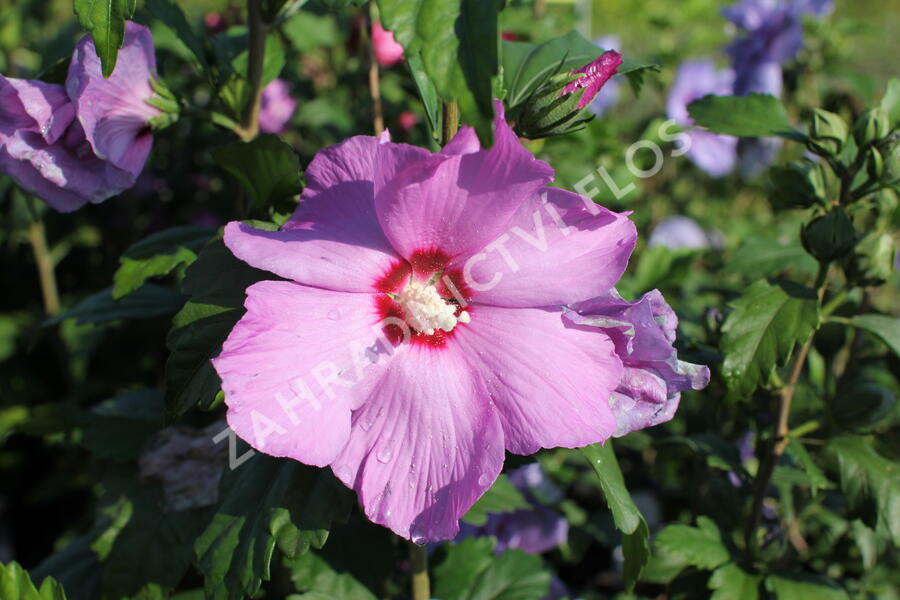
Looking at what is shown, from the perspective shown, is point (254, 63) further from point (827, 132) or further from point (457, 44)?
point (827, 132)

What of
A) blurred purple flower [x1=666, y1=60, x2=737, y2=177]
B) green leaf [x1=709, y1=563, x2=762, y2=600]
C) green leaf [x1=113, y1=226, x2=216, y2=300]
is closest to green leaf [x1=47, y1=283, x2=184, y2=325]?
green leaf [x1=113, y1=226, x2=216, y2=300]

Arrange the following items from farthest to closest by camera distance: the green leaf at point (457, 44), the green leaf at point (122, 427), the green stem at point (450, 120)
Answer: the green leaf at point (122, 427) → the green stem at point (450, 120) → the green leaf at point (457, 44)

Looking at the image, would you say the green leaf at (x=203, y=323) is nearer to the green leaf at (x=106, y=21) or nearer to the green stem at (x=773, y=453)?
the green leaf at (x=106, y=21)

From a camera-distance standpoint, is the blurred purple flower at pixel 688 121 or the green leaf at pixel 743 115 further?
the blurred purple flower at pixel 688 121

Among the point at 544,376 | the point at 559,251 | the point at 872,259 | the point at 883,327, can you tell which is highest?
the point at 559,251

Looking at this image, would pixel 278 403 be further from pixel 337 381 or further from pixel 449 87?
pixel 449 87

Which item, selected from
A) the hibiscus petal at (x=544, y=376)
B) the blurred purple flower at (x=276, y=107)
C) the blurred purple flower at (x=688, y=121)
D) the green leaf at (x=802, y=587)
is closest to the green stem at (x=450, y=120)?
the hibiscus petal at (x=544, y=376)

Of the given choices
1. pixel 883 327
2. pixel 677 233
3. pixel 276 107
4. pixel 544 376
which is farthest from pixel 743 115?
pixel 677 233
